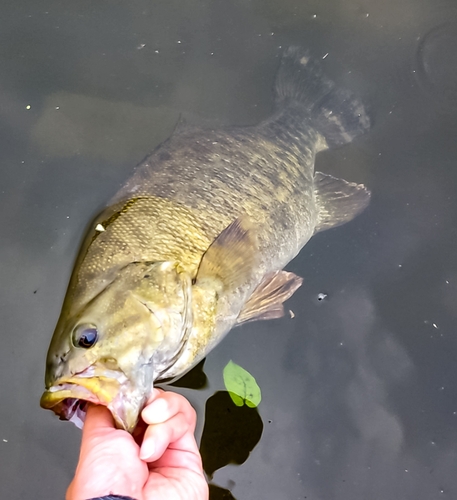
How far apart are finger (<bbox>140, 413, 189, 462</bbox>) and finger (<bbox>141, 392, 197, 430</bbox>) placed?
2cm

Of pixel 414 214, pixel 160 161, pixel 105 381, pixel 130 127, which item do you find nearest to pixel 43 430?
pixel 105 381

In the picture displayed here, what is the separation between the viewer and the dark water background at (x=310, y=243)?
2.36m

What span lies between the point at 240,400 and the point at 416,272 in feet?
4.53

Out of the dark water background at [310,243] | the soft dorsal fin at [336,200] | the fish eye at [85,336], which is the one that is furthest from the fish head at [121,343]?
the soft dorsal fin at [336,200]

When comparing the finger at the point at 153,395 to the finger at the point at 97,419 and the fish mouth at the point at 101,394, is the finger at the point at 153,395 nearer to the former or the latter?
the fish mouth at the point at 101,394

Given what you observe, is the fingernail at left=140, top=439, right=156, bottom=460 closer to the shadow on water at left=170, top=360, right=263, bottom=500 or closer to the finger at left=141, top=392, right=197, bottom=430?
the finger at left=141, top=392, right=197, bottom=430

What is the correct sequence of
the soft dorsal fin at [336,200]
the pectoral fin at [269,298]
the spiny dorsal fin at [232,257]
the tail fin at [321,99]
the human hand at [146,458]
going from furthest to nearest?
the tail fin at [321,99], the soft dorsal fin at [336,200], the pectoral fin at [269,298], the spiny dorsal fin at [232,257], the human hand at [146,458]

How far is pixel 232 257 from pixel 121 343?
2.35 ft

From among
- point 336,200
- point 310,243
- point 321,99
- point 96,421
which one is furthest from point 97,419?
point 321,99

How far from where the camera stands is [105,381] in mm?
1534

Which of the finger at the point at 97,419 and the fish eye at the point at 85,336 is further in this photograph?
the fish eye at the point at 85,336

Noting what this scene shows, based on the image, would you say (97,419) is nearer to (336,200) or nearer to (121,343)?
(121,343)

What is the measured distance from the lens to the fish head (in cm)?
151

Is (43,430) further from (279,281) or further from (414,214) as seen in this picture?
(414,214)
